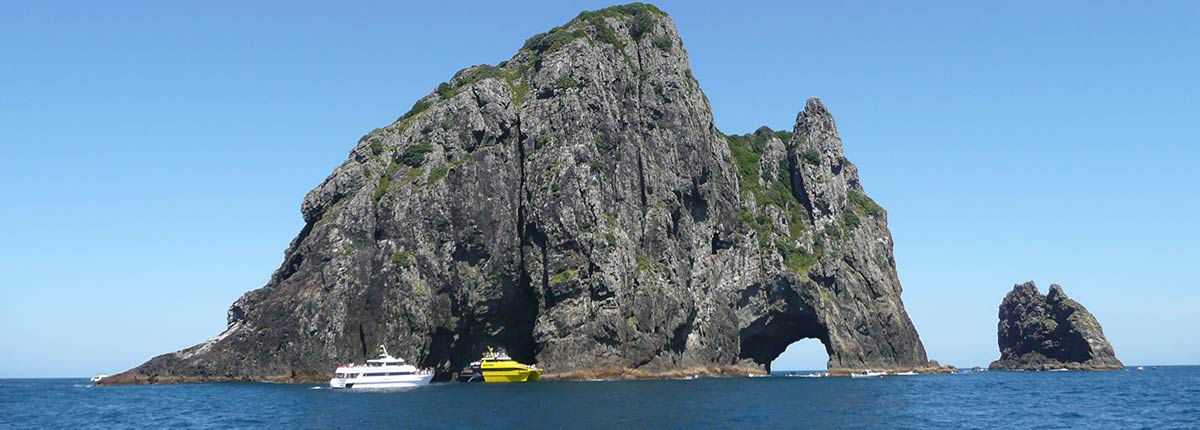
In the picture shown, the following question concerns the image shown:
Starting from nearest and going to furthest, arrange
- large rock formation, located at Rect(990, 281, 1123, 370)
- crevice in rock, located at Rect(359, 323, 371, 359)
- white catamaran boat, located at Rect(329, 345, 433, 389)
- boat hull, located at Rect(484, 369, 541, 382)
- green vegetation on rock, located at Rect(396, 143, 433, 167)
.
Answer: white catamaran boat, located at Rect(329, 345, 433, 389)
boat hull, located at Rect(484, 369, 541, 382)
crevice in rock, located at Rect(359, 323, 371, 359)
green vegetation on rock, located at Rect(396, 143, 433, 167)
large rock formation, located at Rect(990, 281, 1123, 370)

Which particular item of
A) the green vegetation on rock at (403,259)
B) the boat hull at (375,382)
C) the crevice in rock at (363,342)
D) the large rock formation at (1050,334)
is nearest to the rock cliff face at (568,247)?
the green vegetation on rock at (403,259)

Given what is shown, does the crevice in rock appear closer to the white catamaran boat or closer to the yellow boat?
the white catamaran boat

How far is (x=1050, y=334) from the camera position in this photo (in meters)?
176

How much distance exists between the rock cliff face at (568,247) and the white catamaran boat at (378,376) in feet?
42.7

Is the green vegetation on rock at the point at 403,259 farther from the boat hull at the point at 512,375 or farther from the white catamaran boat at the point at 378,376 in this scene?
the boat hull at the point at 512,375

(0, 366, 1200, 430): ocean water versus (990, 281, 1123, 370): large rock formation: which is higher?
(990, 281, 1123, 370): large rock formation

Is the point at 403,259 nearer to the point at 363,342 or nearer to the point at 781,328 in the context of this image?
the point at 363,342

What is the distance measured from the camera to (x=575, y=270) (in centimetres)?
11312

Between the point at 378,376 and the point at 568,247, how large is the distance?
3010 cm

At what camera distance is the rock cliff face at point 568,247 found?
367ft

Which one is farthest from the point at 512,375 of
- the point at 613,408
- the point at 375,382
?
the point at 613,408

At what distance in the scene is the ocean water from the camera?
56.5 metres

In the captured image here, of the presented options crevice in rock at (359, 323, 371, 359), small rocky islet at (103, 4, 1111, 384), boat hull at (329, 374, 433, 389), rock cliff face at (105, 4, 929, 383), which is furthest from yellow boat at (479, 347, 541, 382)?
crevice in rock at (359, 323, 371, 359)

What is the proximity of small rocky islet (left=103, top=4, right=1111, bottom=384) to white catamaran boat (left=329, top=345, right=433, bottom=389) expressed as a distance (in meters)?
13.2
